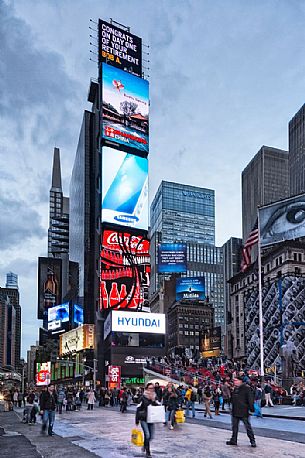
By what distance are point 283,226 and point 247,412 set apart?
50659 mm

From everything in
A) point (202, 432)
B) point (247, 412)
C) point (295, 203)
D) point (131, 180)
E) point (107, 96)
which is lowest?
point (202, 432)

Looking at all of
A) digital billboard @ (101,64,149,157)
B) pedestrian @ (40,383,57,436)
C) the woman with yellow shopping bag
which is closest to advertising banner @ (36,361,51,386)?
digital billboard @ (101,64,149,157)

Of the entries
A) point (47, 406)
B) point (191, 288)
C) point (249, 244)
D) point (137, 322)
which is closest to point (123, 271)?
point (137, 322)

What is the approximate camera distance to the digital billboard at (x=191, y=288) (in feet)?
550

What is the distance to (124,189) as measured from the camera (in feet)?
340

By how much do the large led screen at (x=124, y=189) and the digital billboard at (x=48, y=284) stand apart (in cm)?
7601

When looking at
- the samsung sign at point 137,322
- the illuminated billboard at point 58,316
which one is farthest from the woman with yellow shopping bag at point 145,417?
the illuminated billboard at point 58,316

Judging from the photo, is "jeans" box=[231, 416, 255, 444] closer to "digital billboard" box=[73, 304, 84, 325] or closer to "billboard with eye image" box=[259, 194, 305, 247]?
"billboard with eye image" box=[259, 194, 305, 247]

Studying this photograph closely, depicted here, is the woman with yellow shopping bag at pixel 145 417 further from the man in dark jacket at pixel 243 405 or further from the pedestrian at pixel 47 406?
the pedestrian at pixel 47 406

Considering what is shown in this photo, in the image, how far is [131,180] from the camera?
10462 cm

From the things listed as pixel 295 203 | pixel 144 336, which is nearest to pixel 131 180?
pixel 144 336

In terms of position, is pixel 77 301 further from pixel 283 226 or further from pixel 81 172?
pixel 283 226

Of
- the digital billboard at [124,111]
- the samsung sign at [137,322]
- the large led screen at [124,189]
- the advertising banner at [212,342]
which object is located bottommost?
the advertising banner at [212,342]

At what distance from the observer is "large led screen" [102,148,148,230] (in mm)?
102438
